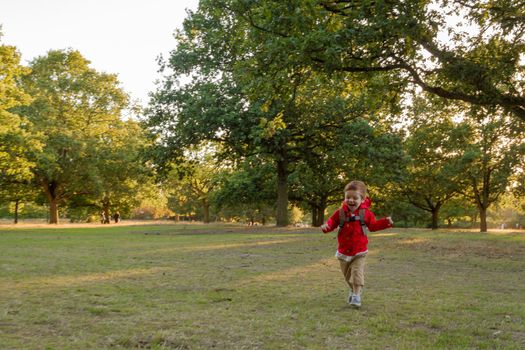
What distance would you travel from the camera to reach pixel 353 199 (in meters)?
7.32

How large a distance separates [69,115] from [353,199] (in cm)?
4256

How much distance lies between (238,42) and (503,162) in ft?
93.7

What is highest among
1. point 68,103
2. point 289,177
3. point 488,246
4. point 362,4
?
point 68,103

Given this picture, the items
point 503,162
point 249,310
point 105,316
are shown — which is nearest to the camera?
point 105,316

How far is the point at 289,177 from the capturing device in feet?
134

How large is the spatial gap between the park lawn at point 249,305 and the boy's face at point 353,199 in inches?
60.2

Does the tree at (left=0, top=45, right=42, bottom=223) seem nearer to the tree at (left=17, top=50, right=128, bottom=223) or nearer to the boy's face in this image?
the tree at (left=17, top=50, right=128, bottom=223)

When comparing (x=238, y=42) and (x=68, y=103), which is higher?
(x=68, y=103)

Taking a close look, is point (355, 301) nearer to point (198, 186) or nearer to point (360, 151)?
point (360, 151)

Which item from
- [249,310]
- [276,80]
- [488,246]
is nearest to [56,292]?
[249,310]

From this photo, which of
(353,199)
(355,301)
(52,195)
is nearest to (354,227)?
(353,199)

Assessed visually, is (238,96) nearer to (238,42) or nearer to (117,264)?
(238,42)

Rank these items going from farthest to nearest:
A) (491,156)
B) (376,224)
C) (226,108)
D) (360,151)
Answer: (491,156), (360,151), (226,108), (376,224)

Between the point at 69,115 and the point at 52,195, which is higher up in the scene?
the point at 69,115
